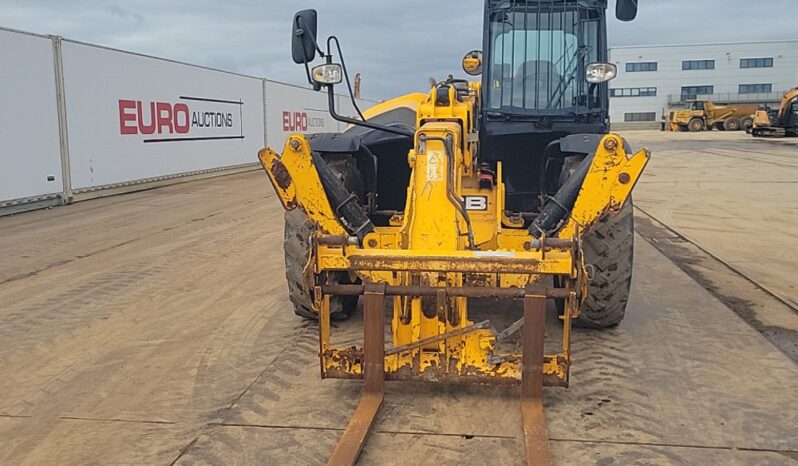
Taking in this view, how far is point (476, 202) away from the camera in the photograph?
17.0ft

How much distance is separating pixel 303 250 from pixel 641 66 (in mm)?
68384

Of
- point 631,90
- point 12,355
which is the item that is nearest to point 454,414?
point 12,355

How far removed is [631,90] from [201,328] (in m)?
67.6

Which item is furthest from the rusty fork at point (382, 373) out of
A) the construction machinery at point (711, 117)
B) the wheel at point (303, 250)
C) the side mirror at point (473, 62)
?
the construction machinery at point (711, 117)

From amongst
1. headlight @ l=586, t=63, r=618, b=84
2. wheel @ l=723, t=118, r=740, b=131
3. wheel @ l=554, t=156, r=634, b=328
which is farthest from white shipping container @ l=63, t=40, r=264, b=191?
wheel @ l=723, t=118, r=740, b=131

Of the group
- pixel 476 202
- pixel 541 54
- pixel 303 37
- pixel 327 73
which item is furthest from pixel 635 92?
pixel 303 37

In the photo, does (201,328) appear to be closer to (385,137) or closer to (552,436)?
(385,137)

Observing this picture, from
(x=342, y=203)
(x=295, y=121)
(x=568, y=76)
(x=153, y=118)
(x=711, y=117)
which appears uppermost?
(x=711, y=117)

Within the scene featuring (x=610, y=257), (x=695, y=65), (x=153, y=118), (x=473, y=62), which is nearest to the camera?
(x=610, y=257)

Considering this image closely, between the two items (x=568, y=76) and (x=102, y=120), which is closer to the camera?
(x=568, y=76)

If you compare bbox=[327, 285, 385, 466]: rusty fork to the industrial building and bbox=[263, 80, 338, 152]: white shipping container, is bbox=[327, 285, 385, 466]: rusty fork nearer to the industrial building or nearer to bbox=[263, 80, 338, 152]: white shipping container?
bbox=[263, 80, 338, 152]: white shipping container

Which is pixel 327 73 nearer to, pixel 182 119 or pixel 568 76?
pixel 568 76

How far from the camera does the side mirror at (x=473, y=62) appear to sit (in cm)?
640

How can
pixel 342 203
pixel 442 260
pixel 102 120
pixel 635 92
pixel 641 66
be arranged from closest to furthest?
pixel 442 260, pixel 342 203, pixel 102 120, pixel 635 92, pixel 641 66
